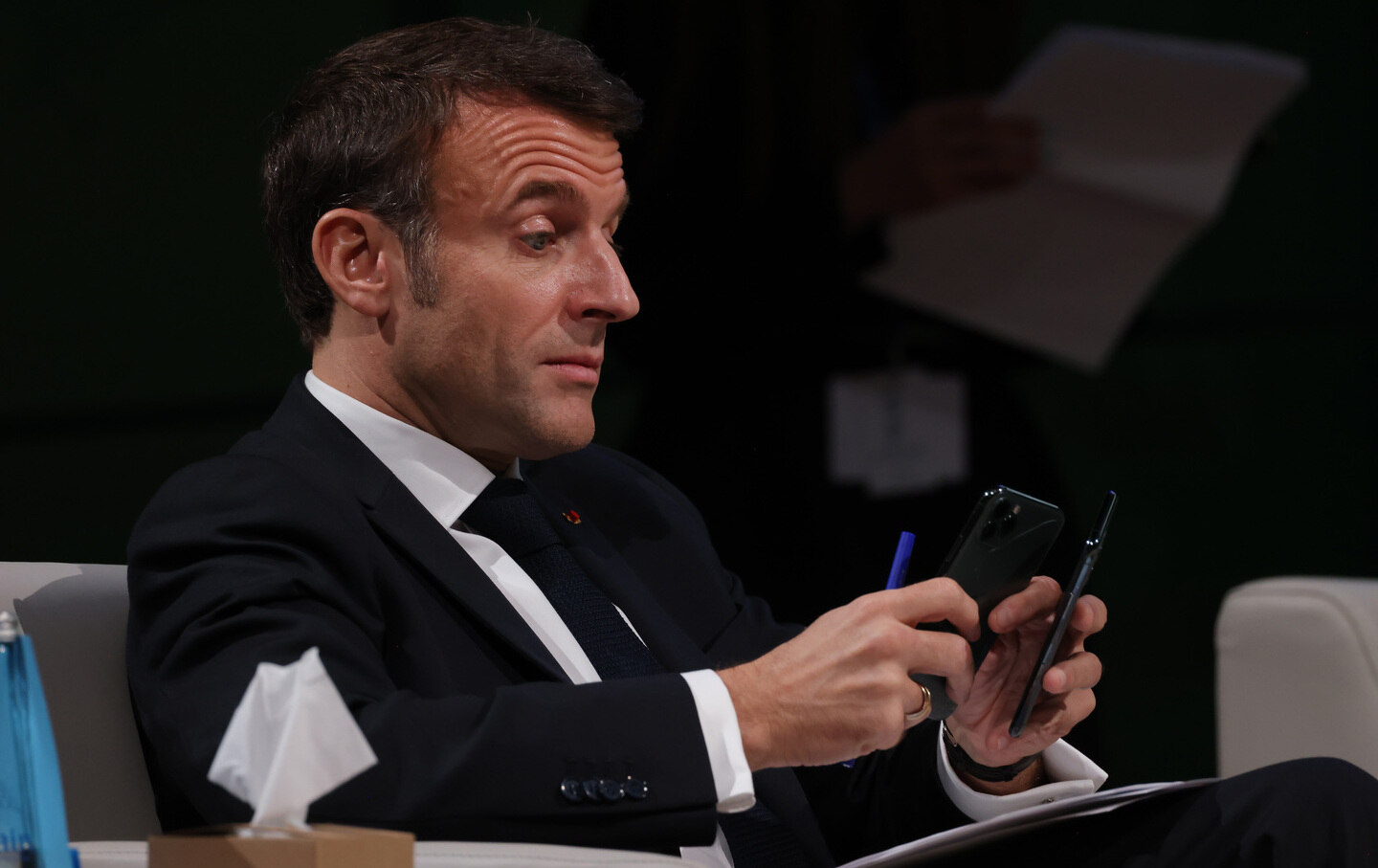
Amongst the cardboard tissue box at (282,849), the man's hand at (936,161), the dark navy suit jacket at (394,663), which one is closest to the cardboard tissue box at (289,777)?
the cardboard tissue box at (282,849)

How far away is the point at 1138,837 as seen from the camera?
1292mm

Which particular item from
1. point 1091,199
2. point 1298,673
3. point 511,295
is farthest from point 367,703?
point 1091,199

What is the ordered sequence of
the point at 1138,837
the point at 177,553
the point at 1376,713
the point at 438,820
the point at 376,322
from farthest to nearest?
the point at 1376,713
the point at 376,322
the point at 1138,837
the point at 177,553
the point at 438,820

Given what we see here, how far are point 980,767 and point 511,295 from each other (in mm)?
671

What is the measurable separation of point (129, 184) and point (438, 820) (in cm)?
126

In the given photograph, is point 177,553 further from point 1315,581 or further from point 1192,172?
point 1192,172

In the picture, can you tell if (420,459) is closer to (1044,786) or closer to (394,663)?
(394,663)

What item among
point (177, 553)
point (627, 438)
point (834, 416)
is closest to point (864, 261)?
point (834, 416)

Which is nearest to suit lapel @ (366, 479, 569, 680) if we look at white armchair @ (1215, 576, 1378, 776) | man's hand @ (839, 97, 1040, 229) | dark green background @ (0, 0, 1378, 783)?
dark green background @ (0, 0, 1378, 783)

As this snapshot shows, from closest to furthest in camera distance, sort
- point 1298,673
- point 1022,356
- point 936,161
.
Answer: point 1298,673
point 936,161
point 1022,356

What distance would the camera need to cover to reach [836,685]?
3.78 ft

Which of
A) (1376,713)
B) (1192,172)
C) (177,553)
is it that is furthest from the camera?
(1192,172)

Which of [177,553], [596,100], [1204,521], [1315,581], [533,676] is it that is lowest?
[1204,521]

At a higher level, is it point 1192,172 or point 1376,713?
point 1192,172
